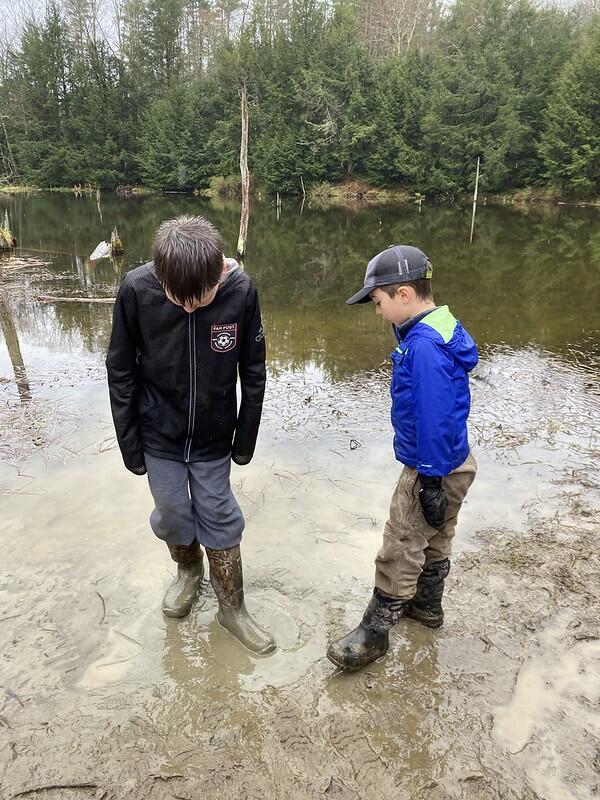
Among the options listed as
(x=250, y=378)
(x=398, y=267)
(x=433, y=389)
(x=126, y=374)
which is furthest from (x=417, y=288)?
(x=126, y=374)

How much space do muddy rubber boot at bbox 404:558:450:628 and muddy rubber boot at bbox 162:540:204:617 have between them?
109 centimetres

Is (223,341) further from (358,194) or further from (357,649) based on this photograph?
(358,194)

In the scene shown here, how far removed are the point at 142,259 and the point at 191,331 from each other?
12581 millimetres

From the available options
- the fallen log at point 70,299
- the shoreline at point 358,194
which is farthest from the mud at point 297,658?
the shoreline at point 358,194

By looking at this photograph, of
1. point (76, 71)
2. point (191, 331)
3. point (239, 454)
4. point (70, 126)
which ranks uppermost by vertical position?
point (76, 71)

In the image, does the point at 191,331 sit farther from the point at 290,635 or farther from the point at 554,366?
the point at 554,366

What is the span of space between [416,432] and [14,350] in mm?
6605

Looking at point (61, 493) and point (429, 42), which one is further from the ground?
point (429, 42)

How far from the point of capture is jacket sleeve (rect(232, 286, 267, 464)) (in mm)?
2271

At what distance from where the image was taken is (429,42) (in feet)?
131

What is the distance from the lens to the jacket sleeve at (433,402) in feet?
6.81

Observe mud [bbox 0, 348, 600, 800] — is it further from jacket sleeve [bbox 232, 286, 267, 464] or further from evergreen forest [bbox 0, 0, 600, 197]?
evergreen forest [bbox 0, 0, 600, 197]

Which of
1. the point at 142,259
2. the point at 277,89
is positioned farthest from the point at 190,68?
the point at 142,259

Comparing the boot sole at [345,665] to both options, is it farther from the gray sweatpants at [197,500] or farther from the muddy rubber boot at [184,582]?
the muddy rubber boot at [184,582]
